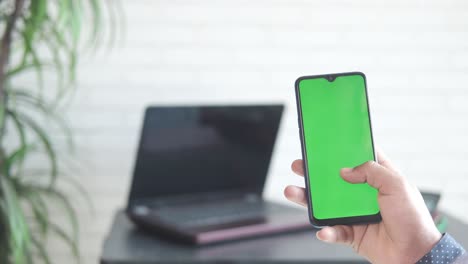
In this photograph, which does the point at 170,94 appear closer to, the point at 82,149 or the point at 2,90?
the point at 82,149

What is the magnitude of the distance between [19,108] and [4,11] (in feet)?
1.50

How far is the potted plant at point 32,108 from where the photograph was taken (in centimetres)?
158

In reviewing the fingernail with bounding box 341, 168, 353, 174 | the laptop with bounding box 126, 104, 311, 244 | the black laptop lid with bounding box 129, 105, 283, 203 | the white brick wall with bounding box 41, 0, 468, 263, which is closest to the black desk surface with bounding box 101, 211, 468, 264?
the laptop with bounding box 126, 104, 311, 244

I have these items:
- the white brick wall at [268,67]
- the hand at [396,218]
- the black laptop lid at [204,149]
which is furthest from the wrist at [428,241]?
the white brick wall at [268,67]

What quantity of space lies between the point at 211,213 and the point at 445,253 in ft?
3.14

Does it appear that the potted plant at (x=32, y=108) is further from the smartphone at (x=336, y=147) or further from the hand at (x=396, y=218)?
the hand at (x=396, y=218)

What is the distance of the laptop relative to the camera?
1.64m

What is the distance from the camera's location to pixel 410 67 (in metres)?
2.13

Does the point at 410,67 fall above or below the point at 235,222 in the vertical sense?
above

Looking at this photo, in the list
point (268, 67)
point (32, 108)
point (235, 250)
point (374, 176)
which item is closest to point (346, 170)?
point (374, 176)

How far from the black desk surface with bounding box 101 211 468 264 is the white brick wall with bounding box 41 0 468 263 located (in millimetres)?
494

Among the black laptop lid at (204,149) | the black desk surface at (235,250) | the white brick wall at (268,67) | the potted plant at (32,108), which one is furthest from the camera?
the white brick wall at (268,67)

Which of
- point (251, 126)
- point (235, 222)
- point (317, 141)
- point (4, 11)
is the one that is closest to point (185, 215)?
point (235, 222)

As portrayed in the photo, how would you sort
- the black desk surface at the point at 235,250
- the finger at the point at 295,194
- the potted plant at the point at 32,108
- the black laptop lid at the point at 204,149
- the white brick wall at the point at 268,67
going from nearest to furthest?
the finger at the point at 295,194
the black desk surface at the point at 235,250
the potted plant at the point at 32,108
the black laptop lid at the point at 204,149
the white brick wall at the point at 268,67
